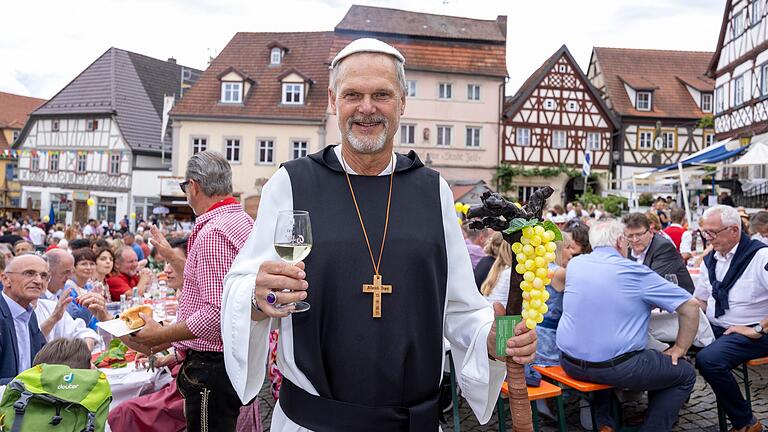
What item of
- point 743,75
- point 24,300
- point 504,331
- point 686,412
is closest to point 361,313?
point 504,331

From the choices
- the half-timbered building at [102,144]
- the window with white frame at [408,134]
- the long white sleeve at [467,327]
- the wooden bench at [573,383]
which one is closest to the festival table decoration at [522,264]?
the long white sleeve at [467,327]

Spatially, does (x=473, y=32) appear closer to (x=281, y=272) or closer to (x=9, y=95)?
(x=281, y=272)

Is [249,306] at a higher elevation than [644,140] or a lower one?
lower

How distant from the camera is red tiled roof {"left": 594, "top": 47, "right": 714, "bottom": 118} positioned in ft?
111

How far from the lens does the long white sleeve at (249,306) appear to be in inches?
80.0

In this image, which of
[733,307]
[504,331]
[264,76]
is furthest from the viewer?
[264,76]

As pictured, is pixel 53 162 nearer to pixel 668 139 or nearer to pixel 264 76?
pixel 264 76

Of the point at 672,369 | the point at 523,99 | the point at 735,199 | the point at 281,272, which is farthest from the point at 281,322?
the point at 523,99

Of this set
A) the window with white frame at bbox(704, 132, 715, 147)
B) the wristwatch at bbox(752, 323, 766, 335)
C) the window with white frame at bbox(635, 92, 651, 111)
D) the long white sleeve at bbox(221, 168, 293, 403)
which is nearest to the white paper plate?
the long white sleeve at bbox(221, 168, 293, 403)

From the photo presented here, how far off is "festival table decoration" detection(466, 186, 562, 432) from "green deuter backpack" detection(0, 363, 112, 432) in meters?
2.33

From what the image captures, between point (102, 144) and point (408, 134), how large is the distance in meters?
17.5

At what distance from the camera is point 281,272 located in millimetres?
1810

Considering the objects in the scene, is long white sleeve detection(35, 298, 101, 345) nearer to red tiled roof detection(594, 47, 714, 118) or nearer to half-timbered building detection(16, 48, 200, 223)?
half-timbered building detection(16, 48, 200, 223)

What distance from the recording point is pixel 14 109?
2170 inches
